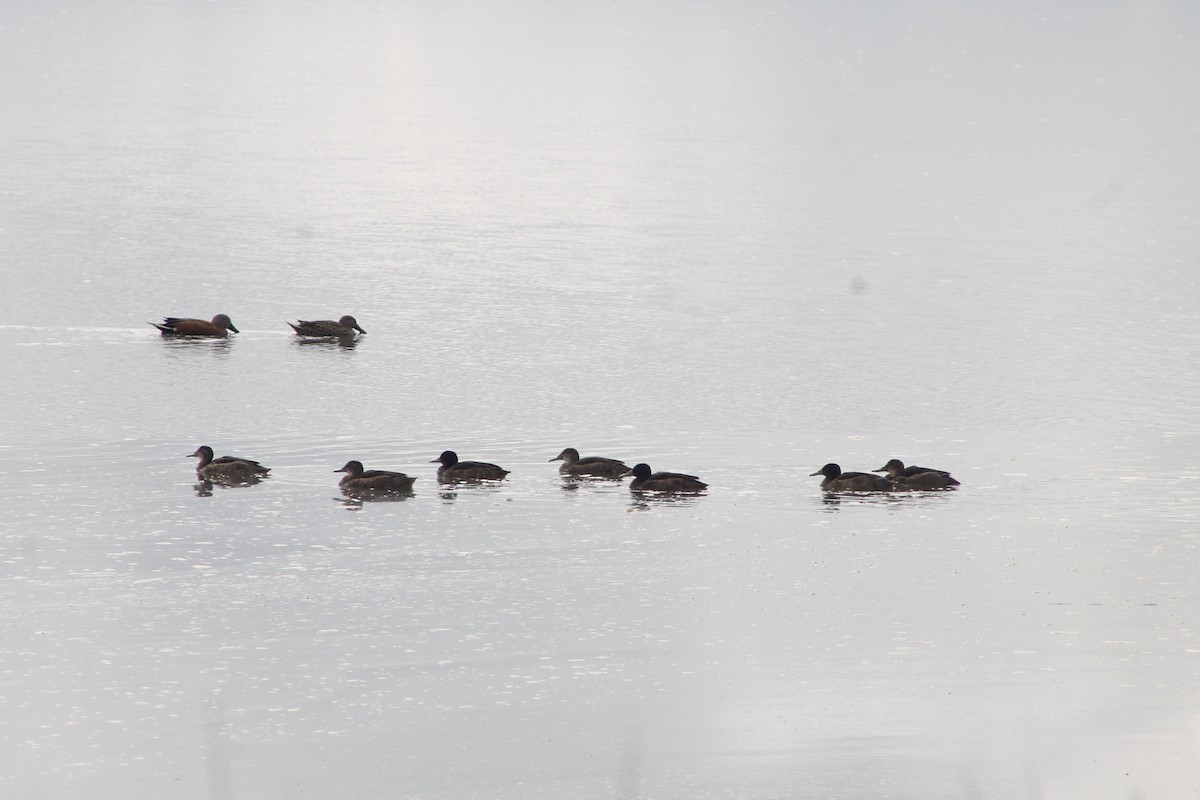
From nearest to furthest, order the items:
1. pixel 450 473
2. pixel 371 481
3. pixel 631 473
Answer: pixel 371 481 → pixel 450 473 → pixel 631 473

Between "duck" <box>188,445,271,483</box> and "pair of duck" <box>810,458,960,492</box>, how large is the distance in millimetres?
4758

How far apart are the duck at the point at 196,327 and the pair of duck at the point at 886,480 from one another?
994 cm

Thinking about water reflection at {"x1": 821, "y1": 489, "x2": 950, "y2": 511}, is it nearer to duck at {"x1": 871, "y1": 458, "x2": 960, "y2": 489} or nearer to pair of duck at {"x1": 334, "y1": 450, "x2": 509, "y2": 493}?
duck at {"x1": 871, "y1": 458, "x2": 960, "y2": 489}

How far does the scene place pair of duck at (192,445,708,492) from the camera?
49.8 feet

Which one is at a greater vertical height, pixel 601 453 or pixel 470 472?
pixel 601 453

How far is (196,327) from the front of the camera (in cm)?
2272

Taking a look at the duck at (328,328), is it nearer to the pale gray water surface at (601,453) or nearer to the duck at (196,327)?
the pale gray water surface at (601,453)

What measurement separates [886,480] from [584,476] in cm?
257

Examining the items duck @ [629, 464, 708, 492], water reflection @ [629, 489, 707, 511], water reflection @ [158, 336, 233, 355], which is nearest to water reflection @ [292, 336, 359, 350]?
water reflection @ [158, 336, 233, 355]

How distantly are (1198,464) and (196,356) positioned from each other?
1146cm

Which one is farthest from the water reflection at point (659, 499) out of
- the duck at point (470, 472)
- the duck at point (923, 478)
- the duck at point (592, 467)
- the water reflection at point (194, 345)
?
the water reflection at point (194, 345)

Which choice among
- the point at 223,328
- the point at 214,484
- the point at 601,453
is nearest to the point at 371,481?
the point at 214,484

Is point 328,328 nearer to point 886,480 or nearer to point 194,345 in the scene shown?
point 194,345

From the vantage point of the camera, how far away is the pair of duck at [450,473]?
15188 millimetres
